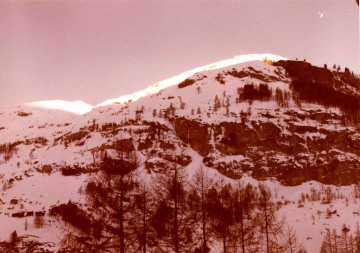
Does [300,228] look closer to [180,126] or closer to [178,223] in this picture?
[178,223]

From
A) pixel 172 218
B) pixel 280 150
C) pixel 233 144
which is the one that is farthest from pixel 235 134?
pixel 172 218

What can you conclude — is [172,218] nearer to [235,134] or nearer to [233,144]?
[233,144]

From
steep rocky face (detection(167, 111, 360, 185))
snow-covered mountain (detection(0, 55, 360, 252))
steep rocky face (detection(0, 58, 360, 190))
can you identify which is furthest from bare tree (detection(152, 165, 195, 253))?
steep rocky face (detection(167, 111, 360, 185))

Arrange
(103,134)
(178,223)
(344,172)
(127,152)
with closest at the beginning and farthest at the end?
(127,152), (178,223), (344,172), (103,134)

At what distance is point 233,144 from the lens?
126 metres

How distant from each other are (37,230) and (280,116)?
107m

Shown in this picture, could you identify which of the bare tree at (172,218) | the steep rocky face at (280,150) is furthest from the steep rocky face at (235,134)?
the bare tree at (172,218)

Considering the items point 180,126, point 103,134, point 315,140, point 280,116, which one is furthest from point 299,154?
point 103,134

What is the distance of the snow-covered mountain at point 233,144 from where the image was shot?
81812 mm

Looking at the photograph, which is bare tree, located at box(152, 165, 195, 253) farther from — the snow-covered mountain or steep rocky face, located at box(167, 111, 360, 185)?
steep rocky face, located at box(167, 111, 360, 185)

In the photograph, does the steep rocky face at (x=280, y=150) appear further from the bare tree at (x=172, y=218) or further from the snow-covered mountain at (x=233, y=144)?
the bare tree at (x=172, y=218)

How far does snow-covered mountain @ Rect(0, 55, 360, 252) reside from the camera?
3221 inches

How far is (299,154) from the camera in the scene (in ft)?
401

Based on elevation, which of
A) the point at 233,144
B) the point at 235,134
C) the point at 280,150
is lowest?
the point at 280,150
